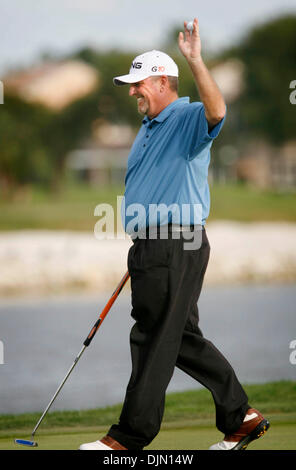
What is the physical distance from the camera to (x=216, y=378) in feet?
15.0

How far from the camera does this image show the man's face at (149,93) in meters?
4.45

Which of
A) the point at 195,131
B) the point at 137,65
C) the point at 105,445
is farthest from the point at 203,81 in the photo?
the point at 105,445

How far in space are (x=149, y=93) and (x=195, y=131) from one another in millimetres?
380

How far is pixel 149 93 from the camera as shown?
4461 mm

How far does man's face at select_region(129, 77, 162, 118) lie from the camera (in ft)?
14.6

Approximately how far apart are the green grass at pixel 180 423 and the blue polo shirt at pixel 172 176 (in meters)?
1.13

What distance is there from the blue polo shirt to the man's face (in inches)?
3.4

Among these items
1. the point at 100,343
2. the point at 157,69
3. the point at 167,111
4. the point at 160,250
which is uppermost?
the point at 157,69

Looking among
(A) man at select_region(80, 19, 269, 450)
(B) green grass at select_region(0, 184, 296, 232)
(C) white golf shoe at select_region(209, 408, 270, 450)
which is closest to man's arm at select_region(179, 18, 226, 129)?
(A) man at select_region(80, 19, 269, 450)

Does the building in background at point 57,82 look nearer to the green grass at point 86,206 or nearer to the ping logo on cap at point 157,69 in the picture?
→ the green grass at point 86,206

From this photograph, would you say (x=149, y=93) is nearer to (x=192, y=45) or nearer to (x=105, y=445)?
(x=192, y=45)

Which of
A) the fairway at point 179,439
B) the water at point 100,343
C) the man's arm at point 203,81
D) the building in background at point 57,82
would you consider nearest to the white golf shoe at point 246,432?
the fairway at point 179,439

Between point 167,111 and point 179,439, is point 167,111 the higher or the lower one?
the higher one

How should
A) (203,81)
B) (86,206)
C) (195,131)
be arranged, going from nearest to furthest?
(203,81), (195,131), (86,206)
